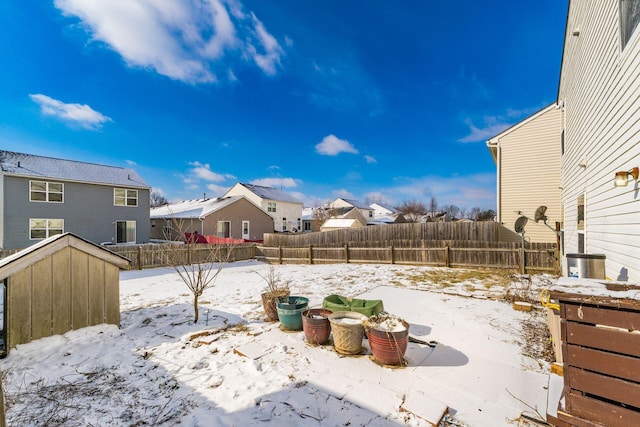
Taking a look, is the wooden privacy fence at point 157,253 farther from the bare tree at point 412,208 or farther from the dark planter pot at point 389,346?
the bare tree at point 412,208

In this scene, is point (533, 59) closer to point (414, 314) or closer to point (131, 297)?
point (414, 314)

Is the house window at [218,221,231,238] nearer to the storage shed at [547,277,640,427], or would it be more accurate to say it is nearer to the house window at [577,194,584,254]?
the house window at [577,194,584,254]

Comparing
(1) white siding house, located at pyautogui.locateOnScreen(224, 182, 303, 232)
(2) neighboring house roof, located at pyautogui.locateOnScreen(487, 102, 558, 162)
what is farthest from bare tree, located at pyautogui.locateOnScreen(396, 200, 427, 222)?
(2) neighboring house roof, located at pyautogui.locateOnScreen(487, 102, 558, 162)

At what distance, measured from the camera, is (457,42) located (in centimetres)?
1189

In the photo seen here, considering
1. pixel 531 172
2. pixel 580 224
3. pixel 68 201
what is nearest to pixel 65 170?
pixel 68 201

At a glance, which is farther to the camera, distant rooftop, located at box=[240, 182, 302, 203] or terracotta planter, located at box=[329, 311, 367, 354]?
distant rooftop, located at box=[240, 182, 302, 203]

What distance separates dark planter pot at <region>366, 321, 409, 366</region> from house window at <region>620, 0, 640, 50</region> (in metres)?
4.48

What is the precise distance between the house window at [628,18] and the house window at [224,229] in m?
23.4

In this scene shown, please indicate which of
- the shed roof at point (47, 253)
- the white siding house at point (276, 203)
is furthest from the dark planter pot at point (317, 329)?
the white siding house at point (276, 203)

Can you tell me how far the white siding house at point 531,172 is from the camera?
38.4 feet

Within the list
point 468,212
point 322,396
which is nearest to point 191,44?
point 322,396

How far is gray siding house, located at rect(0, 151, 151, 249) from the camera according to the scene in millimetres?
15094

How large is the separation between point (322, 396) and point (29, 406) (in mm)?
3255

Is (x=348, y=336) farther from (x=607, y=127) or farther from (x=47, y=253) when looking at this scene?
(x=47, y=253)
